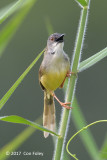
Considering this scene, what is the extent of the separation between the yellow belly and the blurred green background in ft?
9.73

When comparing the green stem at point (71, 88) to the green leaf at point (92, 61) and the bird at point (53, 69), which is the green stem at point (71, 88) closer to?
the green leaf at point (92, 61)

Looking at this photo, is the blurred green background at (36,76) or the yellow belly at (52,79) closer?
the yellow belly at (52,79)

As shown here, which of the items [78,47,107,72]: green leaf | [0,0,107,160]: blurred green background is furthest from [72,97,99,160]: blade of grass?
[0,0,107,160]: blurred green background

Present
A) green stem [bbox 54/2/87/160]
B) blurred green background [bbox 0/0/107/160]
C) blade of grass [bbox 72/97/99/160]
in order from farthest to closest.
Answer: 1. blurred green background [bbox 0/0/107/160]
2. blade of grass [bbox 72/97/99/160]
3. green stem [bbox 54/2/87/160]

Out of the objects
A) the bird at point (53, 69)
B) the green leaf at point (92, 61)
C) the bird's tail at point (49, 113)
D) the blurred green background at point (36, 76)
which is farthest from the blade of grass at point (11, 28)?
the blurred green background at point (36, 76)

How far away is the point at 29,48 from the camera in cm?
930

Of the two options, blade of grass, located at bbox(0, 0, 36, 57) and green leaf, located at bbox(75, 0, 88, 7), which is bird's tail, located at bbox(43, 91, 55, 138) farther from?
green leaf, located at bbox(75, 0, 88, 7)

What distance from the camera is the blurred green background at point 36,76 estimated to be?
734 cm

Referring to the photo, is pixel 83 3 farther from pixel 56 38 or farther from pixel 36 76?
pixel 36 76

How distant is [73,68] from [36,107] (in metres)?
5.73

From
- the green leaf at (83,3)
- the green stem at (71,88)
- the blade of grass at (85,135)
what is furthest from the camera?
the blade of grass at (85,135)

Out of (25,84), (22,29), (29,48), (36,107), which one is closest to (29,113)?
(36,107)

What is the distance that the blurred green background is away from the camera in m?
7.34

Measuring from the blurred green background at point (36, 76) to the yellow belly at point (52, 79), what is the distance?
2.97 metres
